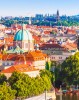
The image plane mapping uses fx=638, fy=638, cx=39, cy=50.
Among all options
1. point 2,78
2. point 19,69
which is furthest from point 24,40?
point 2,78

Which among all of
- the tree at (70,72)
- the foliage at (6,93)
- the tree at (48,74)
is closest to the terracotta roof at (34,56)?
the tree at (70,72)

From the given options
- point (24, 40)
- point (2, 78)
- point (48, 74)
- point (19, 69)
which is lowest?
point (48, 74)

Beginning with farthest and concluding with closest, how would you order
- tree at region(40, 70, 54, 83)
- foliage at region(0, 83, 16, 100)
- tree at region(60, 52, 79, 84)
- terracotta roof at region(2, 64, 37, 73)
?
tree at region(60, 52, 79, 84)
tree at region(40, 70, 54, 83)
terracotta roof at region(2, 64, 37, 73)
foliage at region(0, 83, 16, 100)

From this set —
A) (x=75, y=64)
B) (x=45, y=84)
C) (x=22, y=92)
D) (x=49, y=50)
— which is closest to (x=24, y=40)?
(x=49, y=50)

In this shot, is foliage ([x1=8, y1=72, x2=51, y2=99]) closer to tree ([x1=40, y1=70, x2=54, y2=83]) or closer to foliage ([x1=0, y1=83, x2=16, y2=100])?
foliage ([x1=0, y1=83, x2=16, y2=100])

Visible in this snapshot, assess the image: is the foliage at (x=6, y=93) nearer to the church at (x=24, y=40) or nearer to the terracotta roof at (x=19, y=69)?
the terracotta roof at (x=19, y=69)

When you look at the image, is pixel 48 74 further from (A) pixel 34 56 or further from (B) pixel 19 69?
(A) pixel 34 56

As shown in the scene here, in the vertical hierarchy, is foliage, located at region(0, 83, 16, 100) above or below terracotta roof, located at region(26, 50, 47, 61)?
below

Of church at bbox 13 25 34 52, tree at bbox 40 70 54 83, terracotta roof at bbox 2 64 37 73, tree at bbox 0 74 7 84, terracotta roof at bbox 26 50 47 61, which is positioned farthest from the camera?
church at bbox 13 25 34 52

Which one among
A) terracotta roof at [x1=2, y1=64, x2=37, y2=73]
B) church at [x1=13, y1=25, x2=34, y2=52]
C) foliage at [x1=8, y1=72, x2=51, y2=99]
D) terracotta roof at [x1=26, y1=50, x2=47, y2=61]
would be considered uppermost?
church at [x1=13, y1=25, x2=34, y2=52]

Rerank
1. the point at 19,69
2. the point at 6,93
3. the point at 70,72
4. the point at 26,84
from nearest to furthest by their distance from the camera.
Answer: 1. the point at 6,93
2. the point at 26,84
3. the point at 19,69
4. the point at 70,72

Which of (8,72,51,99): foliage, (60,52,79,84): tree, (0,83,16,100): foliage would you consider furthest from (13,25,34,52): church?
(0,83,16,100): foliage
